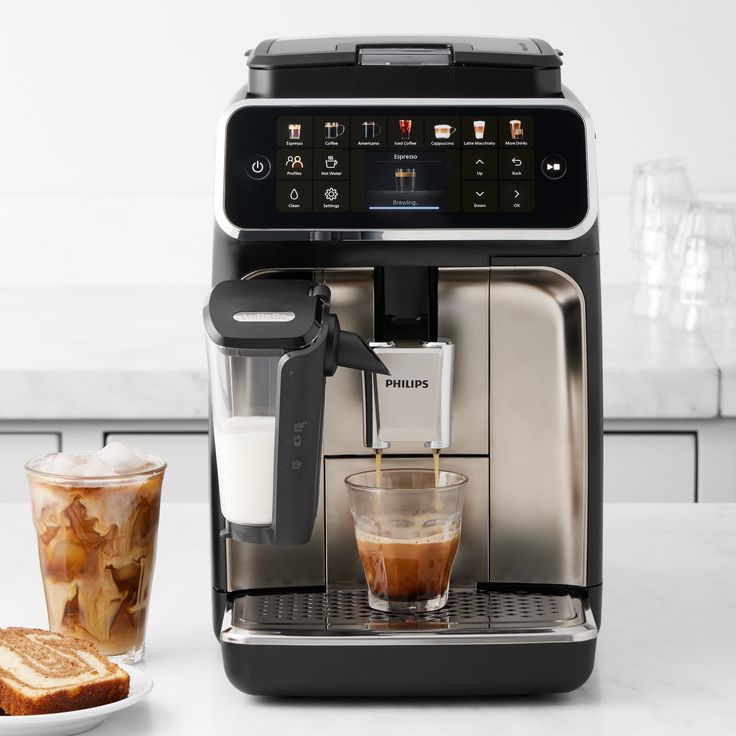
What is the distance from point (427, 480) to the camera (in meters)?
0.86

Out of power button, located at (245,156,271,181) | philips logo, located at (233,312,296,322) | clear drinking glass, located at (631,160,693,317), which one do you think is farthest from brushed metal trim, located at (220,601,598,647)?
clear drinking glass, located at (631,160,693,317)

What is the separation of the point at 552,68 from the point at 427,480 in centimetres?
32

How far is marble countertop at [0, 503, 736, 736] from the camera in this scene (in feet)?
2.41

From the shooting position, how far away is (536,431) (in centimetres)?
89

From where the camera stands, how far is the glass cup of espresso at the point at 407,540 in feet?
2.64

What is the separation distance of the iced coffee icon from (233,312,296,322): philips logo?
139 millimetres

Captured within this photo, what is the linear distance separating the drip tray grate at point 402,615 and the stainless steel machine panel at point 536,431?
0.10 feet

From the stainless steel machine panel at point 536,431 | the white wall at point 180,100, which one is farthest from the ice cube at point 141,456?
the white wall at point 180,100

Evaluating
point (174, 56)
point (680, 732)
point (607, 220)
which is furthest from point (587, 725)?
point (174, 56)

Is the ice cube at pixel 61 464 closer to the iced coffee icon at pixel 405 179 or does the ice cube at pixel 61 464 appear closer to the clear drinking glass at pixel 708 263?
the iced coffee icon at pixel 405 179

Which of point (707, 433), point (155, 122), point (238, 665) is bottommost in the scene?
point (707, 433)

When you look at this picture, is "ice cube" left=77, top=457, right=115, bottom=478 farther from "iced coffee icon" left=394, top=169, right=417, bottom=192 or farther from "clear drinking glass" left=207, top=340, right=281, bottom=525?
"iced coffee icon" left=394, top=169, right=417, bottom=192

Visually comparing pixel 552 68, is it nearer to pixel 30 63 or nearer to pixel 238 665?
pixel 238 665

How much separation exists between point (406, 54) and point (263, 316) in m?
0.25
